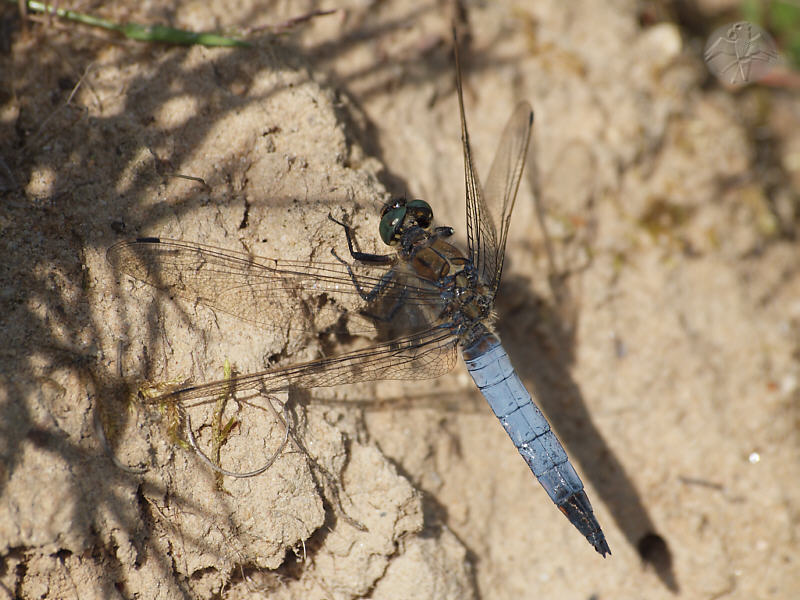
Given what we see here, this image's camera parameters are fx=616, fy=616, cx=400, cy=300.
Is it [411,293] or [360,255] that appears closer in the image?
[360,255]

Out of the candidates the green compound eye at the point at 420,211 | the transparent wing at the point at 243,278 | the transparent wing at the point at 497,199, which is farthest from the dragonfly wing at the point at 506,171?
the transparent wing at the point at 243,278

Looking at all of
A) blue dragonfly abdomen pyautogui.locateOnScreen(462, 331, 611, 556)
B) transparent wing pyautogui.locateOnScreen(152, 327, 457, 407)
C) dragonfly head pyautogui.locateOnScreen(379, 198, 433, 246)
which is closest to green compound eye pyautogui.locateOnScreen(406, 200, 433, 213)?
dragonfly head pyautogui.locateOnScreen(379, 198, 433, 246)

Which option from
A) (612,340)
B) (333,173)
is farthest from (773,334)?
(333,173)

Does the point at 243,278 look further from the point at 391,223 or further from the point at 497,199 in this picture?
the point at 497,199

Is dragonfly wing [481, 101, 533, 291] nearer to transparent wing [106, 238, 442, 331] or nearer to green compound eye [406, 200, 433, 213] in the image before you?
green compound eye [406, 200, 433, 213]

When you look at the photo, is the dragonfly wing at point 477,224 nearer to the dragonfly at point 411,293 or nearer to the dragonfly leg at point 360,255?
the dragonfly at point 411,293

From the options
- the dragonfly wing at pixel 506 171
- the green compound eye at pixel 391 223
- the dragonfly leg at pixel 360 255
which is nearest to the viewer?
the dragonfly leg at pixel 360 255

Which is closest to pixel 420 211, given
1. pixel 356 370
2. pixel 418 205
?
pixel 418 205
